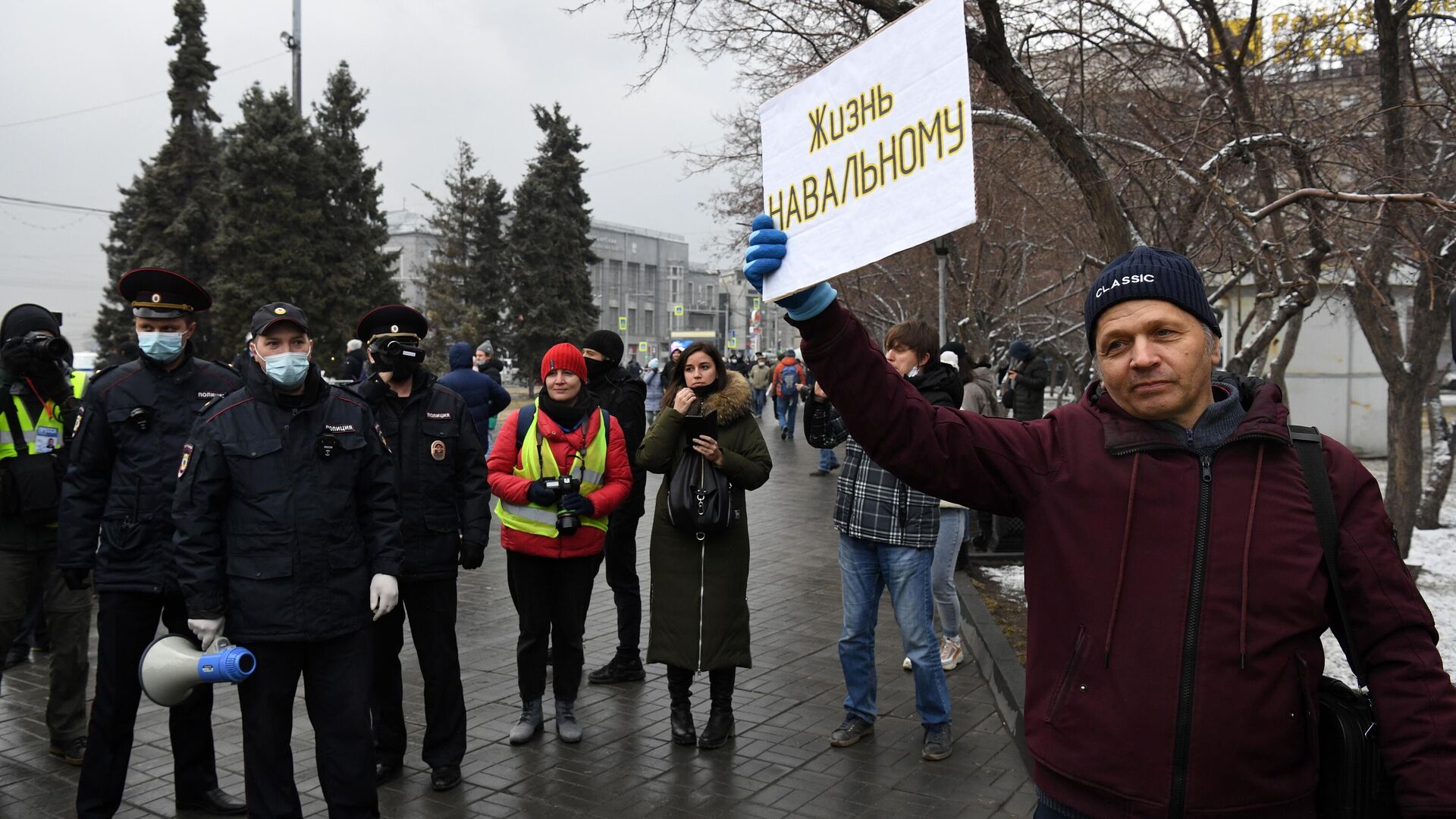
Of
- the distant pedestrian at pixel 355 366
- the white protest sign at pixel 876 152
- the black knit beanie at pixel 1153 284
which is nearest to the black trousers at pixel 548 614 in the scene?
the white protest sign at pixel 876 152

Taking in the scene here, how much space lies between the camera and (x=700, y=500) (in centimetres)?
554

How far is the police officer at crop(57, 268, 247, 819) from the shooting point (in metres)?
4.56

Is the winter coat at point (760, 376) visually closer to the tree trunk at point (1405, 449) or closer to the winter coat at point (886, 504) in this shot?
the tree trunk at point (1405, 449)

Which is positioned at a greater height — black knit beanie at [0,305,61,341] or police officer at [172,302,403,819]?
black knit beanie at [0,305,61,341]

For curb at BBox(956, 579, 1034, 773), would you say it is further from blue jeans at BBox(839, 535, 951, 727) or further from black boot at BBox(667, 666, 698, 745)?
black boot at BBox(667, 666, 698, 745)

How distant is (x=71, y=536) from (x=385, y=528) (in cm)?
143

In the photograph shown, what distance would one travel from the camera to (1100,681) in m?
2.36

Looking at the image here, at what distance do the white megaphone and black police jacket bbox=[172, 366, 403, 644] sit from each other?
0.13 meters

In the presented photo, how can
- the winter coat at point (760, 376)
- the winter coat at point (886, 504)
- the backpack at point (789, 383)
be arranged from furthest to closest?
the winter coat at point (760, 376) < the backpack at point (789, 383) < the winter coat at point (886, 504)

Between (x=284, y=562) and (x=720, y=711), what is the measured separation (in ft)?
8.02

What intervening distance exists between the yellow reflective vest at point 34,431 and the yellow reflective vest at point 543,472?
2.25 metres

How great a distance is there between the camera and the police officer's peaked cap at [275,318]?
426 cm

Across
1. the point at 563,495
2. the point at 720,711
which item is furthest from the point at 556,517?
the point at 720,711

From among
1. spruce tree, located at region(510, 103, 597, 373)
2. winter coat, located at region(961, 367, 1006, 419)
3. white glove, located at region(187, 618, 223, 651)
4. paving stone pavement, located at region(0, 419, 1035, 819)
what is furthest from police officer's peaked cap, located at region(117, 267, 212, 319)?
spruce tree, located at region(510, 103, 597, 373)
